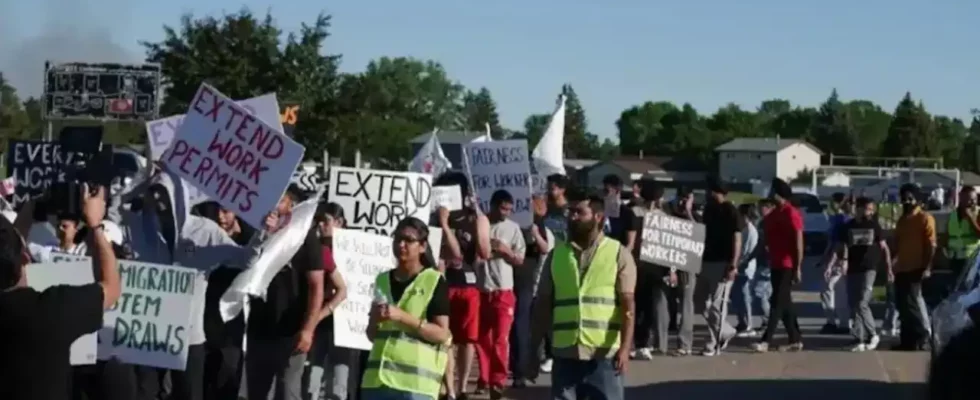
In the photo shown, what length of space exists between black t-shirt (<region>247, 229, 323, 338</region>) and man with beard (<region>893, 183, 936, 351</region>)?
8.12 metres

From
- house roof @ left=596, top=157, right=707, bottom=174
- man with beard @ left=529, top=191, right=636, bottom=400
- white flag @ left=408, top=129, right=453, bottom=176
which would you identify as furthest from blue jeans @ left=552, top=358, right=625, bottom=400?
house roof @ left=596, top=157, right=707, bottom=174

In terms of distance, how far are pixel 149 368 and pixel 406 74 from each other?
132 meters

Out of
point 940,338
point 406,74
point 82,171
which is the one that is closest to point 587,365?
point 82,171

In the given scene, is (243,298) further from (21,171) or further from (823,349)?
(823,349)

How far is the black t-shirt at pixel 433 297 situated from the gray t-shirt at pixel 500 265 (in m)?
4.85

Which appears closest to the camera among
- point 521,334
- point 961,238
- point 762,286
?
point 521,334

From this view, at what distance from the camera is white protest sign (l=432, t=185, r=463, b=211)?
530 inches

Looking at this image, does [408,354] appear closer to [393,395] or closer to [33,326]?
[393,395]

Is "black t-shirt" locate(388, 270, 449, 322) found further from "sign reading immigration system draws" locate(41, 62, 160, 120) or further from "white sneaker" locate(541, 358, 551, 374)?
"sign reading immigration system draws" locate(41, 62, 160, 120)

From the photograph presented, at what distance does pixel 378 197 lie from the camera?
12.5 m

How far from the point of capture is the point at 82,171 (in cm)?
852

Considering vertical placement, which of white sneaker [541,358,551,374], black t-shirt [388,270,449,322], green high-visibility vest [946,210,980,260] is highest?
green high-visibility vest [946,210,980,260]

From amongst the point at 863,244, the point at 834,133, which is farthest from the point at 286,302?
the point at 834,133

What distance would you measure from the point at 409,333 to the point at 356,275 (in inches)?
124
